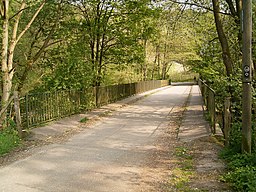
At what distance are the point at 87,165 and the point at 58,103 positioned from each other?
23.7ft

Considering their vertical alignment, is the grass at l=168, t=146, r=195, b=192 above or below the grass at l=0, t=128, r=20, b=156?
below

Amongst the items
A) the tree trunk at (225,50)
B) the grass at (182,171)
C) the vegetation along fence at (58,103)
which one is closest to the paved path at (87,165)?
the grass at (182,171)

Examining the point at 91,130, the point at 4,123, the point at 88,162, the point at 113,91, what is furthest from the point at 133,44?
the point at 88,162

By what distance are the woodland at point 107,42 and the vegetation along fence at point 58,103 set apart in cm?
55

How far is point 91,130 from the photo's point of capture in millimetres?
11609

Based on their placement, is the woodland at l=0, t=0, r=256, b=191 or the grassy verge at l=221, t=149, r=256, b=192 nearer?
the grassy verge at l=221, t=149, r=256, b=192

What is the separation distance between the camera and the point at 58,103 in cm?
1367

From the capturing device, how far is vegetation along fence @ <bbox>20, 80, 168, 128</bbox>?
443 inches

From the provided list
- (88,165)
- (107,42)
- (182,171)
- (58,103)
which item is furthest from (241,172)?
(107,42)

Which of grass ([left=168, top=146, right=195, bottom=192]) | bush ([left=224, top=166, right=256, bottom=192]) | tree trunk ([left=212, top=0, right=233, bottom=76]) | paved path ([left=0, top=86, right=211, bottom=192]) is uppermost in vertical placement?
tree trunk ([left=212, top=0, right=233, bottom=76])

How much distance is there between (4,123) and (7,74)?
2248 mm

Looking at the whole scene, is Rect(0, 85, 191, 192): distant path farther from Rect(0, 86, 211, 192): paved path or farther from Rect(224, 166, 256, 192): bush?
Rect(224, 166, 256, 192): bush

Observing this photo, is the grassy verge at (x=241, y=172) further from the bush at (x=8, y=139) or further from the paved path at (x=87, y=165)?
the bush at (x=8, y=139)

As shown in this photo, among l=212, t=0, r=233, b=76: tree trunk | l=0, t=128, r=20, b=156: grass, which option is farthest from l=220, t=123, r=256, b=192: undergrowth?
l=0, t=128, r=20, b=156: grass
